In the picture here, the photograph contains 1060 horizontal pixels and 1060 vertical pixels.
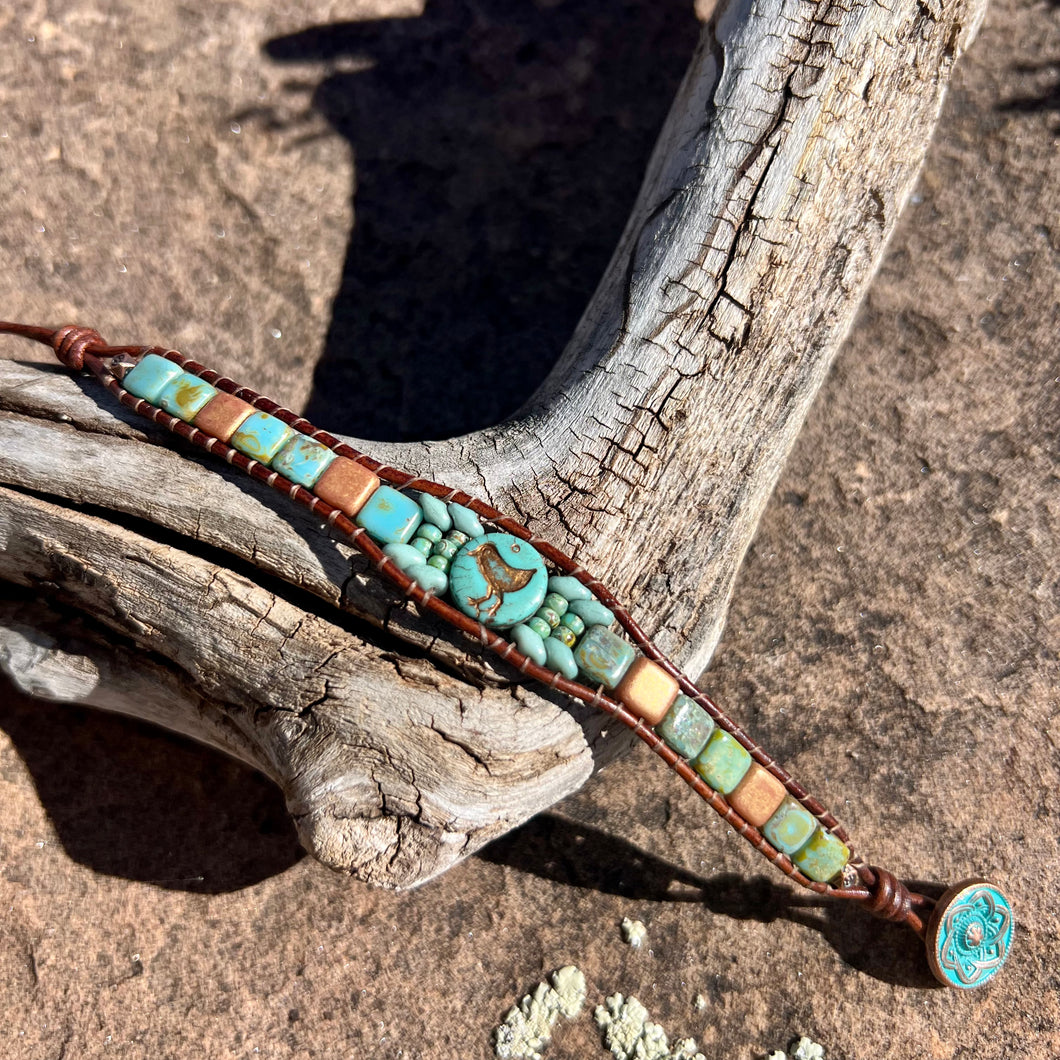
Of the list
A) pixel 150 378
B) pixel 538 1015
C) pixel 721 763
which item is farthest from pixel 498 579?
pixel 538 1015

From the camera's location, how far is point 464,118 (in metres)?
2.74

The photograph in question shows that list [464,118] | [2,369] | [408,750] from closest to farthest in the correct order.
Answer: [408,750]
[2,369]
[464,118]

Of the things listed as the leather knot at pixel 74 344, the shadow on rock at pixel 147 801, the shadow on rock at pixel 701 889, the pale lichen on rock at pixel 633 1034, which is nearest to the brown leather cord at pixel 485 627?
the leather knot at pixel 74 344

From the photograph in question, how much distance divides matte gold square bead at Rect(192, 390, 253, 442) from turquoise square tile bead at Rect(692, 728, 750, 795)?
3.73 ft

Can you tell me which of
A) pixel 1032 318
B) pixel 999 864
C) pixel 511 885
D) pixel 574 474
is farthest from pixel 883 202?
pixel 511 885

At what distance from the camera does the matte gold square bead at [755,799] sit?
6.10ft

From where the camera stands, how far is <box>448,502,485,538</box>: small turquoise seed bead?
1783mm

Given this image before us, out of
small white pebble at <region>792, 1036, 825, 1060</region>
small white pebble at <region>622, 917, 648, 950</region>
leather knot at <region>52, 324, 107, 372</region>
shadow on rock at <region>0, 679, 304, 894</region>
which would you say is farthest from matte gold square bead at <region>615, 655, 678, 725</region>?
leather knot at <region>52, 324, 107, 372</region>

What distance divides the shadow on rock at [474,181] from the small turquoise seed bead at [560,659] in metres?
0.93

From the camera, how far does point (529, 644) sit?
5.61 ft

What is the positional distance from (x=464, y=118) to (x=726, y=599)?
1677 millimetres

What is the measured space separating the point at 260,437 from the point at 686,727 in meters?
1.02

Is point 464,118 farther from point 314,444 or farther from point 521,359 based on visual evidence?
point 314,444

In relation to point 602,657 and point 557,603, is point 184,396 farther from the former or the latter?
point 602,657
